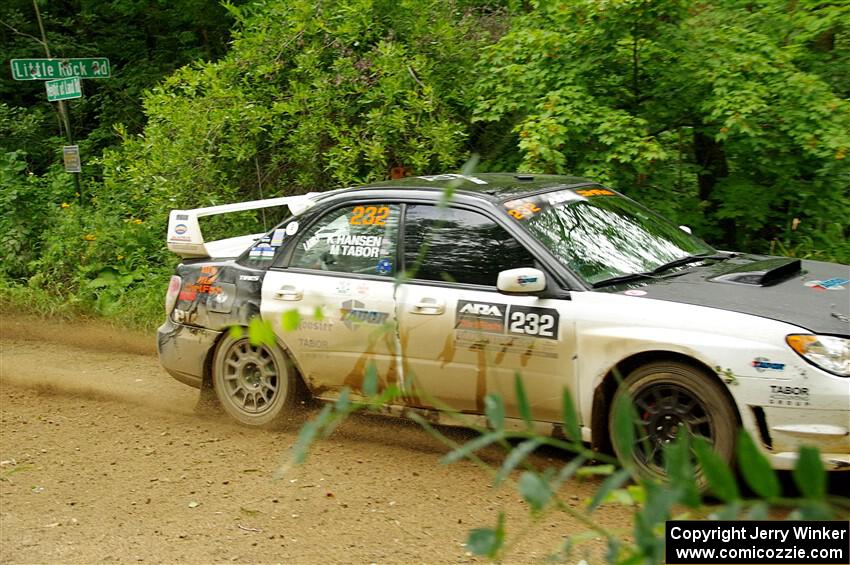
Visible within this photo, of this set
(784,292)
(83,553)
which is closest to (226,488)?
(83,553)

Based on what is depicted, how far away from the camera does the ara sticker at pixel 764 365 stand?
450cm

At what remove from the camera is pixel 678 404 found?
4.81 metres

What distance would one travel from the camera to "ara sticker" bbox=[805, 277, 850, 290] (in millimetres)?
5199

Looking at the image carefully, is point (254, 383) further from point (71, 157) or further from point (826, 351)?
point (71, 157)

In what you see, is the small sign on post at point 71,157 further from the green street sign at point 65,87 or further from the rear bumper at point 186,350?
the rear bumper at point 186,350

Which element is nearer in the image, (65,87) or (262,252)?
(262,252)

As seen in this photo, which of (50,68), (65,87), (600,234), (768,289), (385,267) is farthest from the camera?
(65,87)

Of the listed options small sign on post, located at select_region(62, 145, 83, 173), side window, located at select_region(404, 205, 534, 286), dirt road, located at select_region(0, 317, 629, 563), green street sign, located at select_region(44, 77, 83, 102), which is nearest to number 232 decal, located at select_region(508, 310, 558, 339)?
side window, located at select_region(404, 205, 534, 286)

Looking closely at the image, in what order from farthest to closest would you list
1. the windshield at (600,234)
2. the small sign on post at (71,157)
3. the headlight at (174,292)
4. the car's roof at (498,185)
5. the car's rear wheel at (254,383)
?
the small sign on post at (71,157) → the headlight at (174,292) → the car's rear wheel at (254,383) → the car's roof at (498,185) → the windshield at (600,234)

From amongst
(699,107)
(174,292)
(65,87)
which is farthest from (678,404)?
(65,87)

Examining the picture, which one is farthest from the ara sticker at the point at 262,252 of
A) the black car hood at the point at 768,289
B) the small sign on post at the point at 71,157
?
the small sign on post at the point at 71,157

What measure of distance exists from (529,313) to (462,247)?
0.65 metres

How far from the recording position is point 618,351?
4.97 m

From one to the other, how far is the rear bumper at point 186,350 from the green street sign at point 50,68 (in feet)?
18.5
